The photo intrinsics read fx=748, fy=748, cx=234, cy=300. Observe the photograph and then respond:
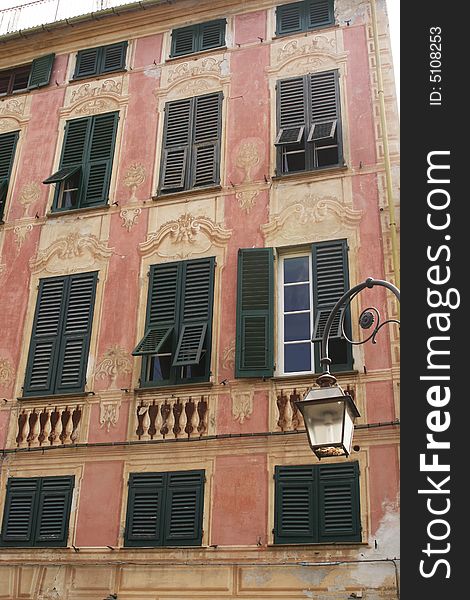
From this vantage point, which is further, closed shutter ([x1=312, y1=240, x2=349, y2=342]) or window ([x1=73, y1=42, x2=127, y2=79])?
window ([x1=73, y1=42, x2=127, y2=79])

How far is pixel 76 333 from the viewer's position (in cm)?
1237

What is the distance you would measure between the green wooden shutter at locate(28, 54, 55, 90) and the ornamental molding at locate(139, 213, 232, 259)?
16.4ft

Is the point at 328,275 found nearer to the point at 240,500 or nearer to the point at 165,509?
the point at 240,500

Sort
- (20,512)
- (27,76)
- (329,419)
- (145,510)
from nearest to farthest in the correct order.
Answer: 1. (329,419)
2. (145,510)
3. (20,512)
4. (27,76)

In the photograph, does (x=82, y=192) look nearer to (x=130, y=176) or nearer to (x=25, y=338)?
(x=130, y=176)

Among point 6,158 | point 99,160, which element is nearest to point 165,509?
point 99,160

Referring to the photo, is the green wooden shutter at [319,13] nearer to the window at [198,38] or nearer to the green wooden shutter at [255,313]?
the window at [198,38]

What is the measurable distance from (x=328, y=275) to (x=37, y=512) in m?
5.66

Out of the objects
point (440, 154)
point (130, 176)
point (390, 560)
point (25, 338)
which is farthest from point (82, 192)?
point (440, 154)

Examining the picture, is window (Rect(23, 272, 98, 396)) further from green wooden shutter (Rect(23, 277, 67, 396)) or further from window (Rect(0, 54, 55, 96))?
window (Rect(0, 54, 55, 96))

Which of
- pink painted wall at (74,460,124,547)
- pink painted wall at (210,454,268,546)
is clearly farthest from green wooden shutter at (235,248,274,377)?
pink painted wall at (74,460,124,547)

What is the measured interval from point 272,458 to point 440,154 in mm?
6054

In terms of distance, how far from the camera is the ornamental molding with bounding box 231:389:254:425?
10875 millimetres

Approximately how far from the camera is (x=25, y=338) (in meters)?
12.7
